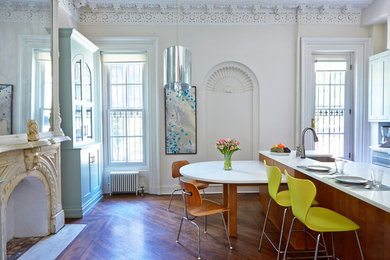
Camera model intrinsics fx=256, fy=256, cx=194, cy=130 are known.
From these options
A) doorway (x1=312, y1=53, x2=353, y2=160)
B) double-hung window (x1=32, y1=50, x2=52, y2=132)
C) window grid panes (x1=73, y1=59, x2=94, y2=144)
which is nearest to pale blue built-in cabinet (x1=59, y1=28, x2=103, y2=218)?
window grid panes (x1=73, y1=59, x2=94, y2=144)

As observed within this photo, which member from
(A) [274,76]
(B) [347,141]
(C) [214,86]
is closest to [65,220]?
(C) [214,86]

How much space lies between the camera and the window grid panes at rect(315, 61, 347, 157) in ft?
16.9

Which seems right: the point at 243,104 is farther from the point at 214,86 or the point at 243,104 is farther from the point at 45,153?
the point at 45,153

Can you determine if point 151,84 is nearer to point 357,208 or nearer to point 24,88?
point 24,88

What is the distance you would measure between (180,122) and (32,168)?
8.68 feet

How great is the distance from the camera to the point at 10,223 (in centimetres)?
314

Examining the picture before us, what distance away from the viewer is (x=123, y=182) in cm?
488

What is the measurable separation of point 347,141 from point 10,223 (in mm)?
5788

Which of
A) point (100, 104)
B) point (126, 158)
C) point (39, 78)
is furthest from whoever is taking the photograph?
point (126, 158)

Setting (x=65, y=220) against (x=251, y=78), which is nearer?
(x=65, y=220)

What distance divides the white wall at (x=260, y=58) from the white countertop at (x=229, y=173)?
50.5 inches

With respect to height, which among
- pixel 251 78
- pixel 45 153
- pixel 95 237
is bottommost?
pixel 95 237

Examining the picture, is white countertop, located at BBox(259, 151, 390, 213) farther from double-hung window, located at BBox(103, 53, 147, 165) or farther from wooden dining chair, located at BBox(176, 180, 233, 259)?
double-hung window, located at BBox(103, 53, 147, 165)

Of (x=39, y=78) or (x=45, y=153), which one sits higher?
(x=39, y=78)
